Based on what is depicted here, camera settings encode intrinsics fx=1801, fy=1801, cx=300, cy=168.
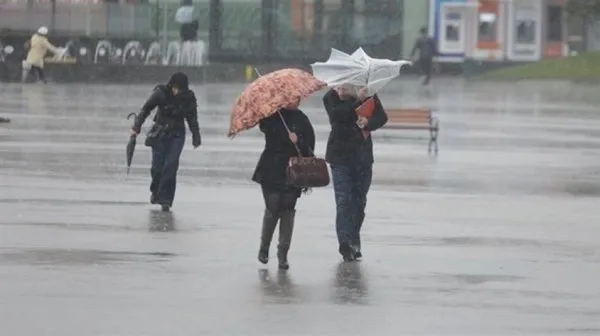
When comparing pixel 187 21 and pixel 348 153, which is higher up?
pixel 187 21

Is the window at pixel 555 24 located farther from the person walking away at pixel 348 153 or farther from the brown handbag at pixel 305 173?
the brown handbag at pixel 305 173

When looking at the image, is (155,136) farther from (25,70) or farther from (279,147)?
(25,70)

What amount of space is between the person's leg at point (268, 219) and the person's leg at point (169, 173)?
155 inches

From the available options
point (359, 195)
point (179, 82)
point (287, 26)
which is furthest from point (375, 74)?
point (287, 26)

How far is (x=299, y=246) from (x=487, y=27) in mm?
52608

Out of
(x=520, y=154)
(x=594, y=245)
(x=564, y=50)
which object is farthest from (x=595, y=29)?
(x=594, y=245)

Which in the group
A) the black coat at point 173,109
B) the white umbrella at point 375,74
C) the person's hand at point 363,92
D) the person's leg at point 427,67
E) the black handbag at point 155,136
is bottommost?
the black handbag at point 155,136

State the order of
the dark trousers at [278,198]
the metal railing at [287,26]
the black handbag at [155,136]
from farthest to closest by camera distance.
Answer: the metal railing at [287,26]
the black handbag at [155,136]
the dark trousers at [278,198]

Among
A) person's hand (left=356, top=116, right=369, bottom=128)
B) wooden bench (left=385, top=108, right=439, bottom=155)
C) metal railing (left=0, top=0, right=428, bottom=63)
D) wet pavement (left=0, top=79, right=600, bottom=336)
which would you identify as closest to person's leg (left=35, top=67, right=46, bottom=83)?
metal railing (left=0, top=0, right=428, bottom=63)

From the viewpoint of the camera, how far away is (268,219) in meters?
14.4

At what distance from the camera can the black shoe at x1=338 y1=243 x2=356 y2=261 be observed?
14.9 m

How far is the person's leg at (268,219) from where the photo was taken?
46.7 ft

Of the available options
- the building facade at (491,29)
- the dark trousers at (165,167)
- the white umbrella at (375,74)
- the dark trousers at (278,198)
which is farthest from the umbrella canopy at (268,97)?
the building facade at (491,29)

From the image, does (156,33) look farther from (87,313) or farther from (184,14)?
(87,313)
